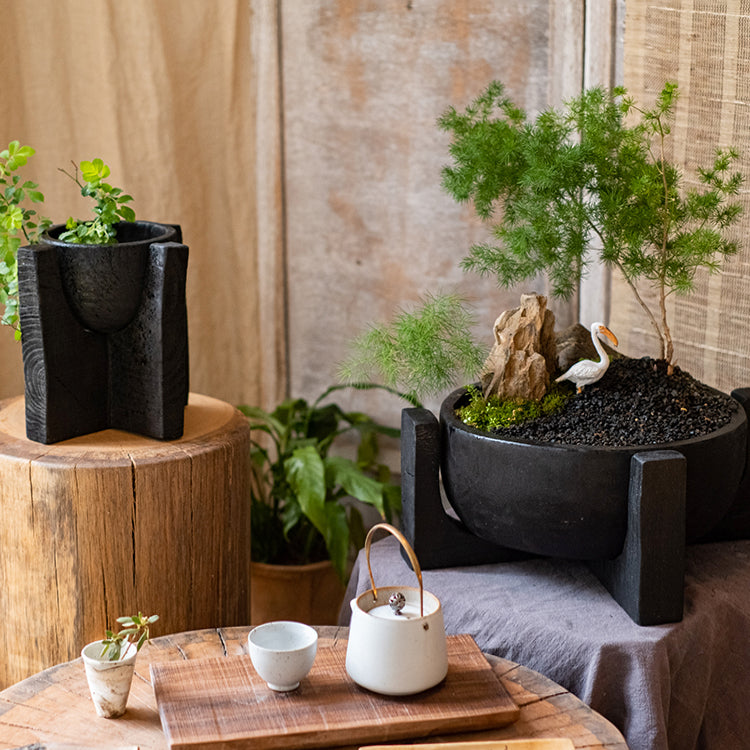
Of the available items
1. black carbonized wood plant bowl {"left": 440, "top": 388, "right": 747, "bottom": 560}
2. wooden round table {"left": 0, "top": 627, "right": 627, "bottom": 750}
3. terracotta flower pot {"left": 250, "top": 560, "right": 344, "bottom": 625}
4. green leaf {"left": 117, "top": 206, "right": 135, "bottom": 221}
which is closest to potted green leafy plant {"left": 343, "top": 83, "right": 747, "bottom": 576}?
black carbonized wood plant bowl {"left": 440, "top": 388, "right": 747, "bottom": 560}

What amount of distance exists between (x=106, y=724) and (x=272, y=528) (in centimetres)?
127

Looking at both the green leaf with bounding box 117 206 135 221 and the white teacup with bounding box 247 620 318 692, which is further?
the green leaf with bounding box 117 206 135 221

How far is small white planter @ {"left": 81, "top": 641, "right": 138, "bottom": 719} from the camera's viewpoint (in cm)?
124

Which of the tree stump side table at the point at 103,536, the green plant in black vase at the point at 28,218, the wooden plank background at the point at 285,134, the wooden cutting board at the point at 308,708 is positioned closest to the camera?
the wooden cutting board at the point at 308,708

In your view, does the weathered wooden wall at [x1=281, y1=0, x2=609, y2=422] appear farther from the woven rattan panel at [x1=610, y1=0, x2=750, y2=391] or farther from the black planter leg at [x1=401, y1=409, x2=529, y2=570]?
the black planter leg at [x1=401, y1=409, x2=529, y2=570]

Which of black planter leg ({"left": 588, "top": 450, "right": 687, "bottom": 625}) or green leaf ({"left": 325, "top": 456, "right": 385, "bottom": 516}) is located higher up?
black planter leg ({"left": 588, "top": 450, "right": 687, "bottom": 625})

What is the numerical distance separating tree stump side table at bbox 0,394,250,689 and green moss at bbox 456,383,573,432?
0.42 meters

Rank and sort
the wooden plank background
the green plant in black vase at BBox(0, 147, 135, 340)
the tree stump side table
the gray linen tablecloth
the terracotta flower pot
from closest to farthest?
the gray linen tablecloth, the tree stump side table, the green plant in black vase at BBox(0, 147, 135, 340), the wooden plank background, the terracotta flower pot

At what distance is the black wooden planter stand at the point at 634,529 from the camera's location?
141 cm

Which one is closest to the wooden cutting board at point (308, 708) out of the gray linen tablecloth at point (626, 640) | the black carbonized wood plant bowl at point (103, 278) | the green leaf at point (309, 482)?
the gray linen tablecloth at point (626, 640)

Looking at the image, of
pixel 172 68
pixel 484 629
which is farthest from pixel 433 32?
pixel 484 629

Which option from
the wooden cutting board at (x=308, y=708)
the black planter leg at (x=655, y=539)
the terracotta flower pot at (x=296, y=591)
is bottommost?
the terracotta flower pot at (x=296, y=591)

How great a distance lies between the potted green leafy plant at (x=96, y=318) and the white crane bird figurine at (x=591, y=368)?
2.16 feet

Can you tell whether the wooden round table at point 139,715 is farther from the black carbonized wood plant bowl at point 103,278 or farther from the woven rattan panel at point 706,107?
the woven rattan panel at point 706,107
